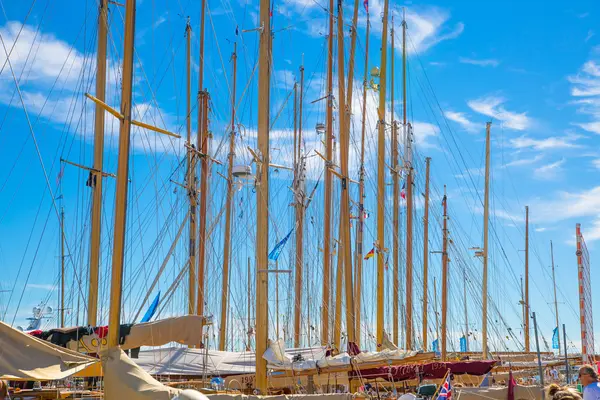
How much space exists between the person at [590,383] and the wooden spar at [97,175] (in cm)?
1881

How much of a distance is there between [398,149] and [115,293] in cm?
3275

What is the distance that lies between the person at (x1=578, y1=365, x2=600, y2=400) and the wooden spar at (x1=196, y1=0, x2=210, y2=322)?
24937mm

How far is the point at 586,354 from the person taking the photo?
94.3 feet

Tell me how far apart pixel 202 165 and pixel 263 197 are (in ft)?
50.3

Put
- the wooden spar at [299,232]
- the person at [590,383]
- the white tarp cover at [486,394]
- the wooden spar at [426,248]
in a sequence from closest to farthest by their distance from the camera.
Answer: the person at [590,383] → the white tarp cover at [486,394] → the wooden spar at [299,232] → the wooden spar at [426,248]

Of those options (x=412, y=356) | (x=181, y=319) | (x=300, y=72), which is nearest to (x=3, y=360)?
(x=181, y=319)

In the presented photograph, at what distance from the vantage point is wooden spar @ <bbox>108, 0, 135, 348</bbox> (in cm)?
1505

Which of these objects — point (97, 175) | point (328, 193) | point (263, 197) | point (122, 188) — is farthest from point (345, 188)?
point (122, 188)

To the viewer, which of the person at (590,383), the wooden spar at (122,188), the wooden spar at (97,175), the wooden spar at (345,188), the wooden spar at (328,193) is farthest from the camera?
the wooden spar at (328,193)

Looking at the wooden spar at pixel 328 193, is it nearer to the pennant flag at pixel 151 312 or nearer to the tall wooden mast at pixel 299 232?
the tall wooden mast at pixel 299 232

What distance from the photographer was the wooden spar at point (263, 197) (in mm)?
20703

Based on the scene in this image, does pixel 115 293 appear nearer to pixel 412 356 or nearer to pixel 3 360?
pixel 3 360

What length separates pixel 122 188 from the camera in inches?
615

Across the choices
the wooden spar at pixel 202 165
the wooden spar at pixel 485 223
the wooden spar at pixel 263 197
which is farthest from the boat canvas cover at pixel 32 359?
the wooden spar at pixel 485 223
